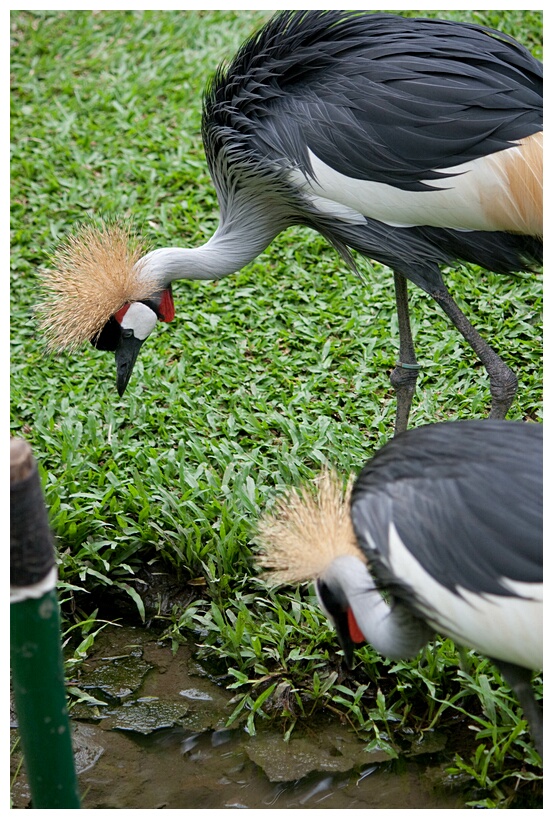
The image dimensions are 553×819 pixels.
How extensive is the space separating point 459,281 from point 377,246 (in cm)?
138

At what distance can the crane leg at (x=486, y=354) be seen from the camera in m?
2.85

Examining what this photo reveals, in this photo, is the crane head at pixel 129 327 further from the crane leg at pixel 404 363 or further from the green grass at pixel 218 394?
the crane leg at pixel 404 363

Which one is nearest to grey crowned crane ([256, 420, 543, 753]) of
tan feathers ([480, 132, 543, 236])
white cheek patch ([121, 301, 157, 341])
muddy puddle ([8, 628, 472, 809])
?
muddy puddle ([8, 628, 472, 809])

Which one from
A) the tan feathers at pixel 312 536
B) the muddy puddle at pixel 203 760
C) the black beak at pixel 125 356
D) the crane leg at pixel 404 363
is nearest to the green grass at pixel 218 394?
the muddy puddle at pixel 203 760

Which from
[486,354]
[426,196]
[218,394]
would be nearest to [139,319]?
[218,394]

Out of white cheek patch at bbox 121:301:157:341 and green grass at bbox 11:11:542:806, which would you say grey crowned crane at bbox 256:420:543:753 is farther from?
white cheek patch at bbox 121:301:157:341

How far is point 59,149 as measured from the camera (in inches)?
195

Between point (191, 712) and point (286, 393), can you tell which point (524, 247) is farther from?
point (191, 712)

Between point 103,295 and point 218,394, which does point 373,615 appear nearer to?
point 103,295

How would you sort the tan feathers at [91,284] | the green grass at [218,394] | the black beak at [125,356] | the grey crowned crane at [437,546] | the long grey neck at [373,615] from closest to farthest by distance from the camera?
1. the grey crowned crane at [437,546]
2. the long grey neck at [373,615]
3. the green grass at [218,394]
4. the tan feathers at [91,284]
5. the black beak at [125,356]

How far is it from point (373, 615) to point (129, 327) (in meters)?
1.39

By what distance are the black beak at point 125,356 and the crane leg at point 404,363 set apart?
898 mm

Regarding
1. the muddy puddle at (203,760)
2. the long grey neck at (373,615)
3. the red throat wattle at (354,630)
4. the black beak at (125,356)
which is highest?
the black beak at (125,356)

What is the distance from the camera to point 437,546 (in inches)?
77.4
